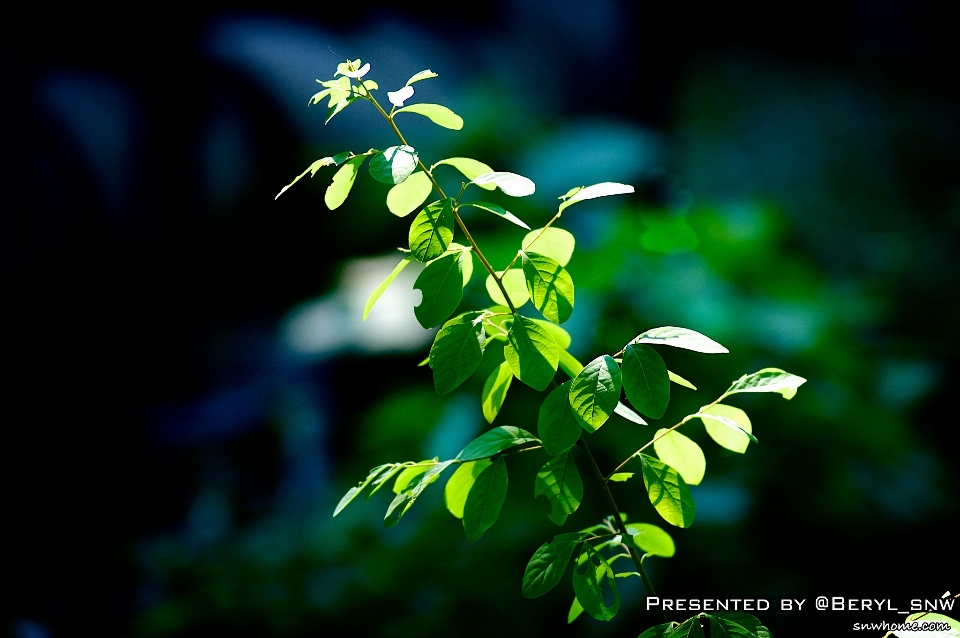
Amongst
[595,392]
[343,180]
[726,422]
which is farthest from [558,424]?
[343,180]

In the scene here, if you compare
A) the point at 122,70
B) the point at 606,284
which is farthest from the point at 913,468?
the point at 122,70

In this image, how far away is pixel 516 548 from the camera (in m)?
1.50

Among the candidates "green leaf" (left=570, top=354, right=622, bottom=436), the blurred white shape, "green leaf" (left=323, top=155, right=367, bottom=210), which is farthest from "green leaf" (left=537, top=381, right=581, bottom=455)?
the blurred white shape

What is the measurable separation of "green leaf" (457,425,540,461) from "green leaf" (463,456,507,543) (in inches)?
0.6

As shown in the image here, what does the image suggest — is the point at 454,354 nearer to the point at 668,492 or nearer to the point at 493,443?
the point at 493,443

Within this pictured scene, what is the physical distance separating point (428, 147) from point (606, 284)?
3.03 feet

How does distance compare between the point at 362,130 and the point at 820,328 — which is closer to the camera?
the point at 820,328

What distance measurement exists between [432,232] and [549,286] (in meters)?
0.10

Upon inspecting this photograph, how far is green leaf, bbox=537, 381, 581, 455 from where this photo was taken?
0.53 metres

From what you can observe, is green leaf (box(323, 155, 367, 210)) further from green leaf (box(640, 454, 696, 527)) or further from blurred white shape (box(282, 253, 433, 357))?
blurred white shape (box(282, 253, 433, 357))

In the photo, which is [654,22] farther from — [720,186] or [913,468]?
[913,468]

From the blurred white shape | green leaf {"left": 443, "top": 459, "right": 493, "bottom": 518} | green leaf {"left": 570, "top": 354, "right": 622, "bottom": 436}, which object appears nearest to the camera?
green leaf {"left": 570, "top": 354, "right": 622, "bottom": 436}

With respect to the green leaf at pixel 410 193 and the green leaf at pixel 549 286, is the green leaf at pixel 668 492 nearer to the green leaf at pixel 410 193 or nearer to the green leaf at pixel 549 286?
the green leaf at pixel 549 286

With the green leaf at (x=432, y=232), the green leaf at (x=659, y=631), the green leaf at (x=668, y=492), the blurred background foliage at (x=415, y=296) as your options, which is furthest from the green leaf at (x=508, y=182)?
the blurred background foliage at (x=415, y=296)
